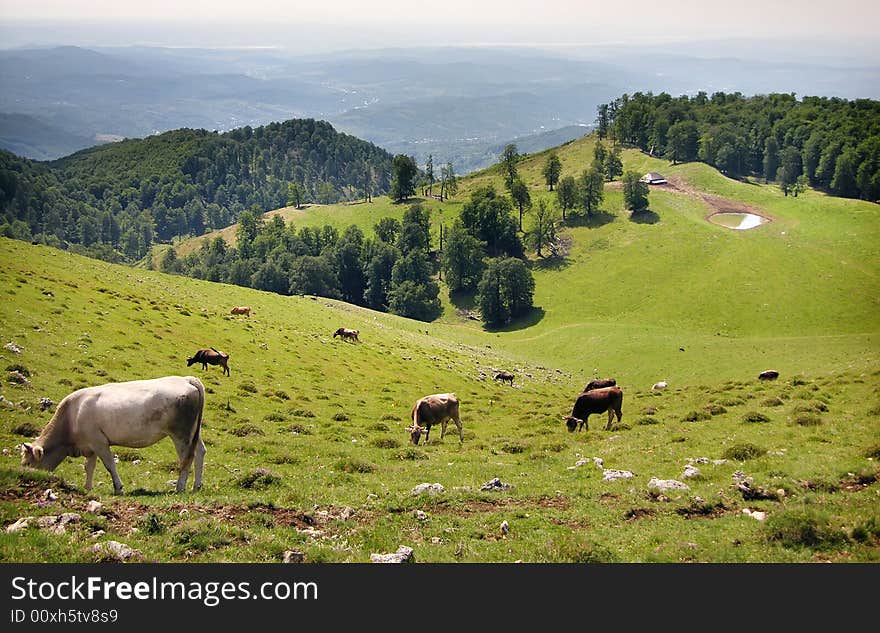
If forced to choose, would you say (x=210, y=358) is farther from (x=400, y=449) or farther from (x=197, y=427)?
(x=197, y=427)

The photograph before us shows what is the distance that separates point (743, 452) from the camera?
18.9 meters

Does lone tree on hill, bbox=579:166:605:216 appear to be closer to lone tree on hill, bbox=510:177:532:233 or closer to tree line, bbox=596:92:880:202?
lone tree on hill, bbox=510:177:532:233

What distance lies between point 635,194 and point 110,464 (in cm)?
12798

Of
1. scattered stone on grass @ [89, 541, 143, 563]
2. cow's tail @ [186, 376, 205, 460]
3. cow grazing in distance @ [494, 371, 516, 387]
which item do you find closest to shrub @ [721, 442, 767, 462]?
cow's tail @ [186, 376, 205, 460]

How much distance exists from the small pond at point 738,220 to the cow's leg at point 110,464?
122 m

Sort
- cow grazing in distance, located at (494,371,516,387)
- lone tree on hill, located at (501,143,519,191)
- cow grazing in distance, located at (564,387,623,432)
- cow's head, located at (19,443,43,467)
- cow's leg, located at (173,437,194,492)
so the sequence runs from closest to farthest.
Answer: cow's head, located at (19,443,43,467)
cow's leg, located at (173,437,194,492)
cow grazing in distance, located at (564,387,623,432)
cow grazing in distance, located at (494,371,516,387)
lone tree on hill, located at (501,143,519,191)

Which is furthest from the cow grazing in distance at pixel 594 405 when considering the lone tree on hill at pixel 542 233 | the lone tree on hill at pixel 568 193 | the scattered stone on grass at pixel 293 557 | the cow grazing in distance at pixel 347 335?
the lone tree on hill at pixel 568 193

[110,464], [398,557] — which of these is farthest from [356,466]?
[398,557]

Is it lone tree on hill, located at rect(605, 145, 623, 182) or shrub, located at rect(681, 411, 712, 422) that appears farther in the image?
lone tree on hill, located at rect(605, 145, 623, 182)

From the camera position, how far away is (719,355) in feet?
193

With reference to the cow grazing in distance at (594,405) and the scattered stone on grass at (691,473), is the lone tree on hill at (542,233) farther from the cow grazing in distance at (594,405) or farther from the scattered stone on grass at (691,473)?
the scattered stone on grass at (691,473)

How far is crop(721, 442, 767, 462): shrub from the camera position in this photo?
1877 centimetres

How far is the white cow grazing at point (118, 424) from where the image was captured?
47.4 feet

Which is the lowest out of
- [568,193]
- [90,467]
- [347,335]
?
[347,335]
